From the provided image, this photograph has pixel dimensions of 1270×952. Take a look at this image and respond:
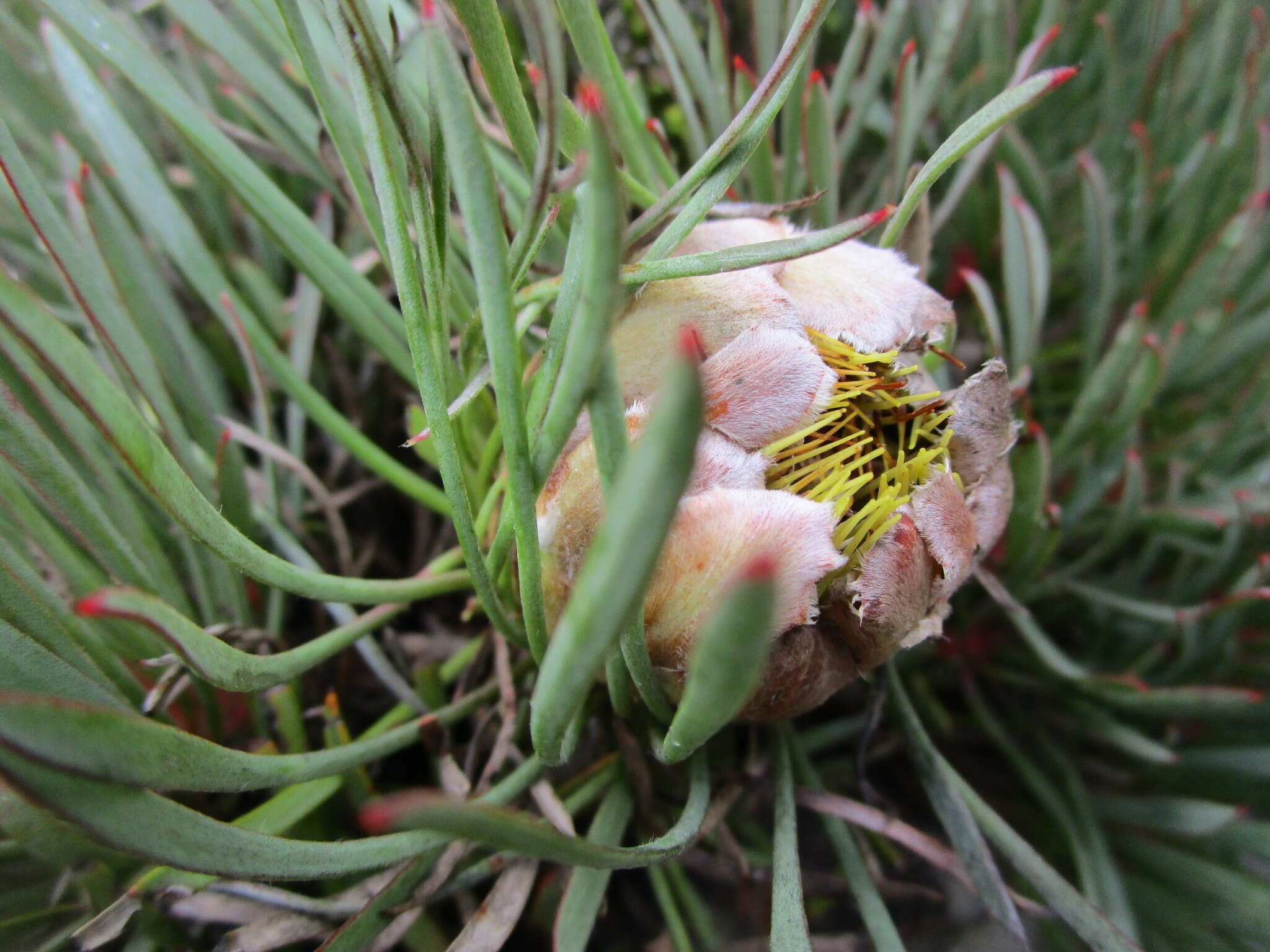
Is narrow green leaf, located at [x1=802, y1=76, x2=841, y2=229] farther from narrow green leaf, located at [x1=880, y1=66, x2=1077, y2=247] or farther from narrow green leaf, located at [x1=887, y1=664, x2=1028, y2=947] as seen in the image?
narrow green leaf, located at [x1=887, y1=664, x2=1028, y2=947]

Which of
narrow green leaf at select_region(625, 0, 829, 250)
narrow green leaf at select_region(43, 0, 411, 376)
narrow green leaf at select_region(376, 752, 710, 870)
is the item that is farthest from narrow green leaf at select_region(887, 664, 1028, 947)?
narrow green leaf at select_region(43, 0, 411, 376)

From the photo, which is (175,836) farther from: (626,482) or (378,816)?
(626,482)

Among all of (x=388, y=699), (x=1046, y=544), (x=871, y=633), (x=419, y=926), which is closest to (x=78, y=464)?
(x=388, y=699)

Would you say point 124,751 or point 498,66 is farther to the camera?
point 498,66

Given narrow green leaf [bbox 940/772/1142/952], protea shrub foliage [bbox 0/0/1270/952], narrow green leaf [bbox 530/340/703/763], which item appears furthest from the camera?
narrow green leaf [bbox 940/772/1142/952]

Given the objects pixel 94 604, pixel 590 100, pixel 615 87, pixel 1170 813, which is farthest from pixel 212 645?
pixel 1170 813

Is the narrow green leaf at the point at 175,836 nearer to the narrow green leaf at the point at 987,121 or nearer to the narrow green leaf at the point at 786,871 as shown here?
the narrow green leaf at the point at 786,871
